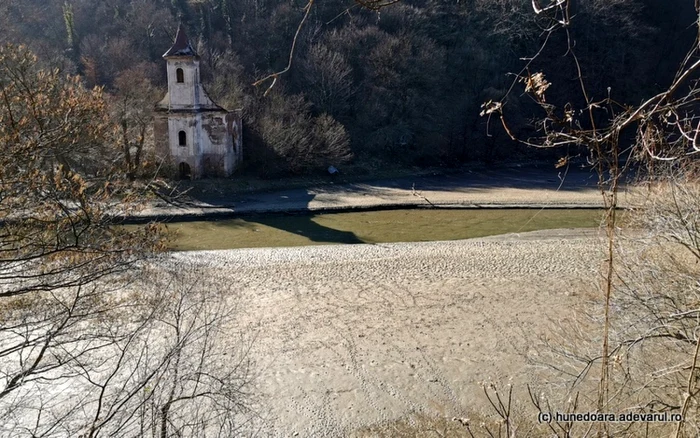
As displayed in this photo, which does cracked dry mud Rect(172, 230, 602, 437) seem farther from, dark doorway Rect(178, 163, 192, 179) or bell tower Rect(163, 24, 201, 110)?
bell tower Rect(163, 24, 201, 110)

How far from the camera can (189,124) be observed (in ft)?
82.3

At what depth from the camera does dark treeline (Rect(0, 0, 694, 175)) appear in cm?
2930

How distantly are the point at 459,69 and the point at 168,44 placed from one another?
1974cm

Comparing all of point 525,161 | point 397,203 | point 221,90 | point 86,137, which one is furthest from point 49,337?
point 525,161

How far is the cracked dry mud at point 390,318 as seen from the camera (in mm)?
8922

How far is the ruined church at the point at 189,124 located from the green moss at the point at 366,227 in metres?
5.49

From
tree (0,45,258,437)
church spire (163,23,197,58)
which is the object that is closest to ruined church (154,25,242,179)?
church spire (163,23,197,58)

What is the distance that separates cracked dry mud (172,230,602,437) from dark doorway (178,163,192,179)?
10202mm

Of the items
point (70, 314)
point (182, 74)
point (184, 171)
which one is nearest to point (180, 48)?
point (182, 74)

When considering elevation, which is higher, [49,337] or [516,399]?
[49,337]

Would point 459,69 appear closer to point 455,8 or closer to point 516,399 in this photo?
point 455,8

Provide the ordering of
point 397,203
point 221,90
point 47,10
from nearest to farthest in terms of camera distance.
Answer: point 397,203 → point 221,90 → point 47,10

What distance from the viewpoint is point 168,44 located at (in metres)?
37.5

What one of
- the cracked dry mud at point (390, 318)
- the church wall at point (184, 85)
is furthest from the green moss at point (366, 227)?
the church wall at point (184, 85)
